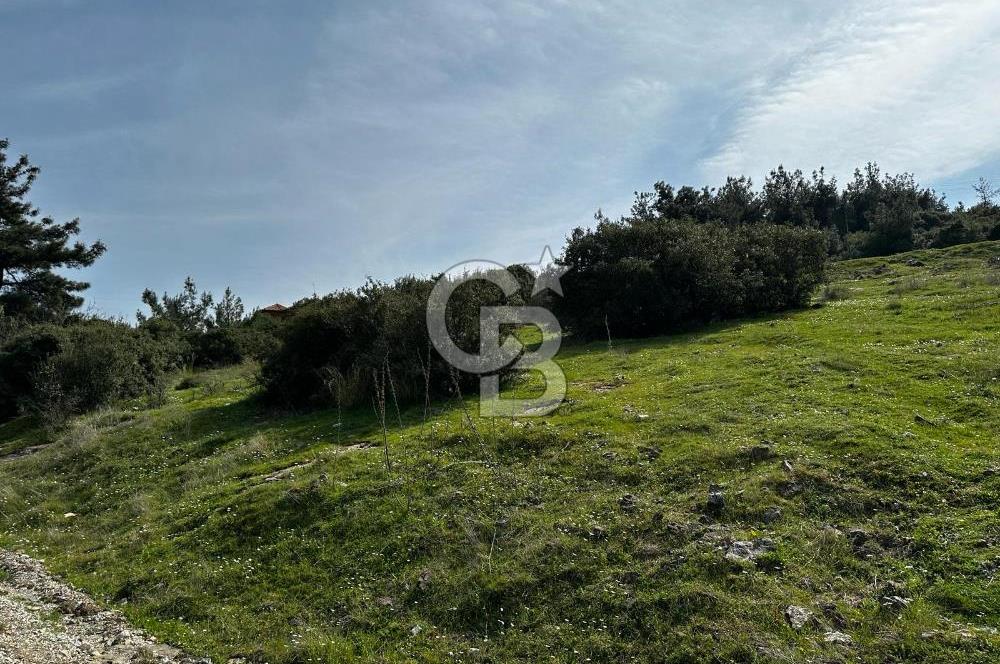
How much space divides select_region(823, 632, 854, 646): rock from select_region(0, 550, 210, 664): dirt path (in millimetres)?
5683

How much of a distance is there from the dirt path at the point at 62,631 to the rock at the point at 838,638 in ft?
18.6

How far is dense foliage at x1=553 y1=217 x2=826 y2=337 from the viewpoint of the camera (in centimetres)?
2392

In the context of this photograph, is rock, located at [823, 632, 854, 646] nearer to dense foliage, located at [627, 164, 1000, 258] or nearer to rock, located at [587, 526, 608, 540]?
rock, located at [587, 526, 608, 540]

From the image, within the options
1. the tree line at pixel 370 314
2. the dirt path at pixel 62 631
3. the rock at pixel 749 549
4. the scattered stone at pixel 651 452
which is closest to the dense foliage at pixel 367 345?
the tree line at pixel 370 314

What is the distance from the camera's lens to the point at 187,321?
193ft

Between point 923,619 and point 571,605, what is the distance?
294 cm

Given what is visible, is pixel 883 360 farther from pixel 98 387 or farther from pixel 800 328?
pixel 98 387

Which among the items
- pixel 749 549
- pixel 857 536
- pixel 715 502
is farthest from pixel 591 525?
pixel 857 536

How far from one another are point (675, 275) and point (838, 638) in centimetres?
2053

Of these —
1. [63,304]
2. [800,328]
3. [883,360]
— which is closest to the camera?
[883,360]

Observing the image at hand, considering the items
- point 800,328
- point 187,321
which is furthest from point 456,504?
point 187,321

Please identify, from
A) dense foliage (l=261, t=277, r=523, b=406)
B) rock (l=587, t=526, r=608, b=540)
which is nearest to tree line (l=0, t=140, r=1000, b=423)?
dense foliage (l=261, t=277, r=523, b=406)

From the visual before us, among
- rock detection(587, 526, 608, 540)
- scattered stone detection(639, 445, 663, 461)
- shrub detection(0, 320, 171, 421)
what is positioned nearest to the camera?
rock detection(587, 526, 608, 540)

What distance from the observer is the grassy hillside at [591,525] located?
545 cm
